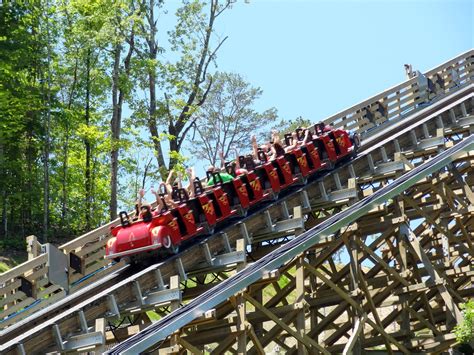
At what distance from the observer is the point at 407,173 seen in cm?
1842

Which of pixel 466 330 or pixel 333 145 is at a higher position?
pixel 333 145

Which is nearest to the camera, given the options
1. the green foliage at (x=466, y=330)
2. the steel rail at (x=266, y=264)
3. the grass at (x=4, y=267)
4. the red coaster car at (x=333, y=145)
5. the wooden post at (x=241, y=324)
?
the steel rail at (x=266, y=264)

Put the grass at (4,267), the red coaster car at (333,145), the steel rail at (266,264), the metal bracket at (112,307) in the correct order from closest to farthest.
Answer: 1. the steel rail at (266,264)
2. the metal bracket at (112,307)
3. the red coaster car at (333,145)
4. the grass at (4,267)

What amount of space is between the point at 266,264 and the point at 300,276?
1.77m

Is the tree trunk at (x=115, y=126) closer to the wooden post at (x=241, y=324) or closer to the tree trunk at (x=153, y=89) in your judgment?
the tree trunk at (x=153, y=89)

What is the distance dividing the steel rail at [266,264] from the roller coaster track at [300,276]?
0.39 ft

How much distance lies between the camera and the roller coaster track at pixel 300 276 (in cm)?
1483

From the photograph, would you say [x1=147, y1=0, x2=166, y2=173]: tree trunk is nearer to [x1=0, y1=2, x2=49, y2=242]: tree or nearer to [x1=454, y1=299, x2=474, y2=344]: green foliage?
[x1=0, y1=2, x2=49, y2=242]: tree

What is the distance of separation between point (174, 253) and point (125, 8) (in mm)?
19309

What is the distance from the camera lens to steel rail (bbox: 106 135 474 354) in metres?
13.5

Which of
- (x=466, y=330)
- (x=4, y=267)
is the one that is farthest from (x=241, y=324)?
(x=4, y=267)

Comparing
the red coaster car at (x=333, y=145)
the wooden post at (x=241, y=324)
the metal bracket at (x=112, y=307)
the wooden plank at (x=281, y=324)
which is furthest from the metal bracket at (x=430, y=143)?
the metal bracket at (x=112, y=307)

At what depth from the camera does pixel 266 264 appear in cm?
1550

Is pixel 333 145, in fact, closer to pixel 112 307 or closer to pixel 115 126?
pixel 112 307
